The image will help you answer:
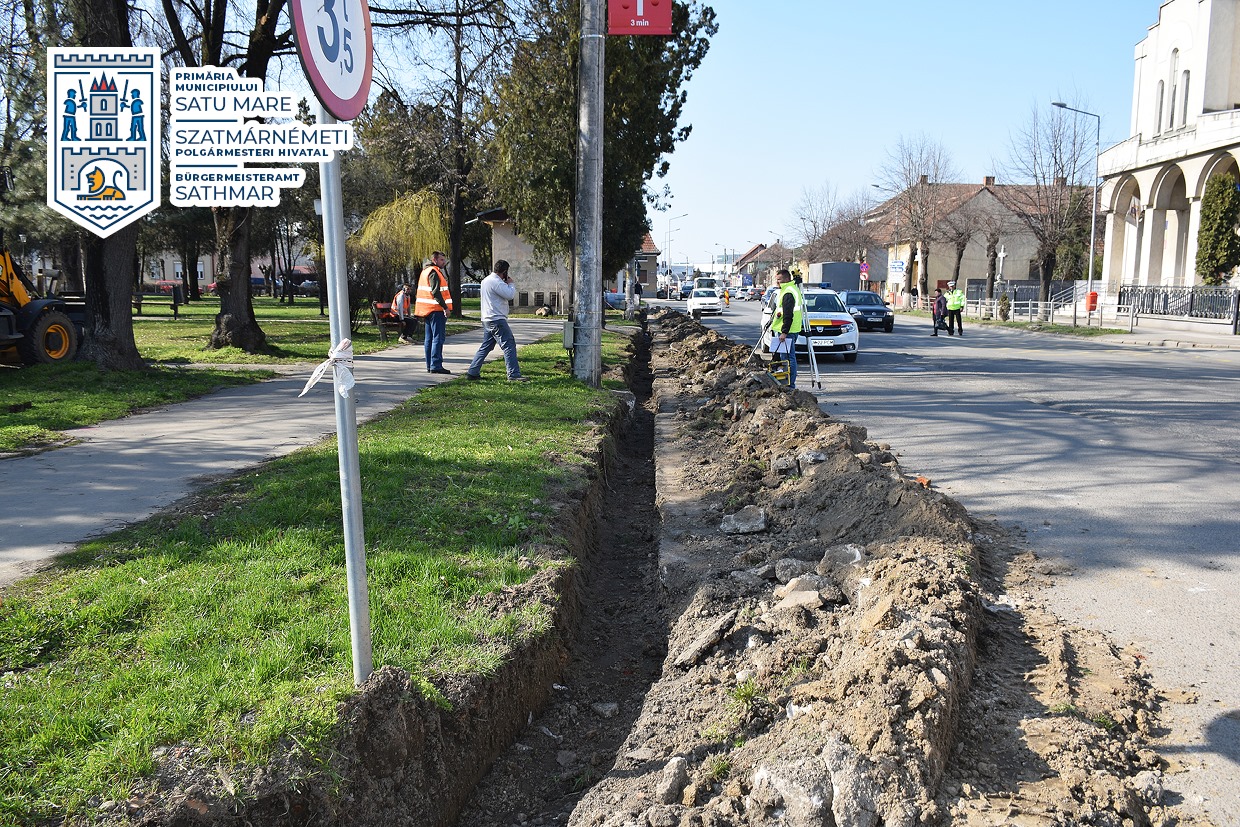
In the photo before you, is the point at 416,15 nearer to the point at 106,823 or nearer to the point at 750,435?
the point at 750,435

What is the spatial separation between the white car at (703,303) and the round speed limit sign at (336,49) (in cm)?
3742

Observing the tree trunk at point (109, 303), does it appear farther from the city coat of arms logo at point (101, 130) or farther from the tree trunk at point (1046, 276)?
the tree trunk at point (1046, 276)

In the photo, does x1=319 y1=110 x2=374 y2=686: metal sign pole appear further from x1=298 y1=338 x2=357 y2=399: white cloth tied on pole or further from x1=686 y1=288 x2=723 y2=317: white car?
x1=686 y1=288 x2=723 y2=317: white car

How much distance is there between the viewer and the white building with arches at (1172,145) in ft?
117

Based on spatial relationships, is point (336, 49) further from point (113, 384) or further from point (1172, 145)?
point (1172, 145)

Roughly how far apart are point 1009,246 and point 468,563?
79.6 meters

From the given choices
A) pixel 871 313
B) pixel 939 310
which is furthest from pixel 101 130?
pixel 871 313

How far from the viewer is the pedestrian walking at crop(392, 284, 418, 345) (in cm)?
2223

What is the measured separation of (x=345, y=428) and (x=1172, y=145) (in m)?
43.6

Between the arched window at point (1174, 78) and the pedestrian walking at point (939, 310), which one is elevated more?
the arched window at point (1174, 78)

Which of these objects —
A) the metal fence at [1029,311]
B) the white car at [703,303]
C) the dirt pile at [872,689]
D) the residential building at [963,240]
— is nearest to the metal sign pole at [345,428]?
the dirt pile at [872,689]

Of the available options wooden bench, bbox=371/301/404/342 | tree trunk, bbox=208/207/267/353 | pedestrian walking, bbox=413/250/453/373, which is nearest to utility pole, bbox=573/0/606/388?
pedestrian walking, bbox=413/250/453/373

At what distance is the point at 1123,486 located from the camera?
304 inches

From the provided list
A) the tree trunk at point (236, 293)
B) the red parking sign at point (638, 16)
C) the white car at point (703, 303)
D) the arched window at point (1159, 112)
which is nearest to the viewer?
the red parking sign at point (638, 16)
